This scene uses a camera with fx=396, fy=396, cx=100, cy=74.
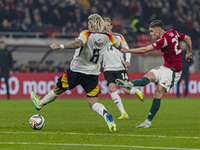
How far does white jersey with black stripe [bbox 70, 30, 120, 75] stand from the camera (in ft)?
21.6

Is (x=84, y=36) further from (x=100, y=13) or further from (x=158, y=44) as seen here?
(x=100, y=13)

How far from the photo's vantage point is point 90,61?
271 inches

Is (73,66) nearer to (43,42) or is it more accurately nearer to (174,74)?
(174,74)

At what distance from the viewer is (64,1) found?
22828 mm

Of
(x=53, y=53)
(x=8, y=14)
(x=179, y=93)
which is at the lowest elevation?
(x=179, y=93)

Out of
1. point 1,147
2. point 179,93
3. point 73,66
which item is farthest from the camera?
point 179,93

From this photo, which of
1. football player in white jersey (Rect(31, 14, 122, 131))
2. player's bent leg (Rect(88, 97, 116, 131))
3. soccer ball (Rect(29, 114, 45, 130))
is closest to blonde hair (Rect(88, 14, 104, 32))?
football player in white jersey (Rect(31, 14, 122, 131))

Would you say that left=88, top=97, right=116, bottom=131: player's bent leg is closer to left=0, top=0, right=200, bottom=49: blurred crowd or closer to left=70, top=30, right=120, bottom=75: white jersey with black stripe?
left=70, top=30, right=120, bottom=75: white jersey with black stripe

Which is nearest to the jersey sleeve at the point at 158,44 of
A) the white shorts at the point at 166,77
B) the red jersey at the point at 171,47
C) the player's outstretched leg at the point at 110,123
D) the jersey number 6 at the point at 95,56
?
the red jersey at the point at 171,47

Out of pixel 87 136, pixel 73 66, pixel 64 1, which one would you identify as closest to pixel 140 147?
pixel 87 136

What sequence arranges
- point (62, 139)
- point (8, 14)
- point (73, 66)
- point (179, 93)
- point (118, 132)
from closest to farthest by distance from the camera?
point (62, 139) < point (118, 132) < point (73, 66) < point (179, 93) < point (8, 14)

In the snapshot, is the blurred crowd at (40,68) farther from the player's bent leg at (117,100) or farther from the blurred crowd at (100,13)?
the player's bent leg at (117,100)

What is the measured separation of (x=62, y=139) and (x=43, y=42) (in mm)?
15149

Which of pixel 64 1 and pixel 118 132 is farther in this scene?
pixel 64 1
